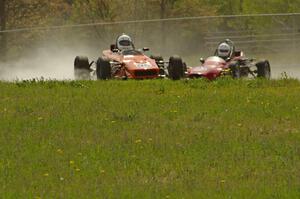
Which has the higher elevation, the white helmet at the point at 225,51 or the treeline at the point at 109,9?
the treeline at the point at 109,9

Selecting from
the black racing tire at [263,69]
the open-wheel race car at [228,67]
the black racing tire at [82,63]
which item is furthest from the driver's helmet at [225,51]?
the black racing tire at [82,63]

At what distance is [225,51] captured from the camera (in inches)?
1043

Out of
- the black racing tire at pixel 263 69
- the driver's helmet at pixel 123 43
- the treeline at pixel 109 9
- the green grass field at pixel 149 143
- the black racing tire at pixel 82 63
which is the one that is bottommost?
the green grass field at pixel 149 143

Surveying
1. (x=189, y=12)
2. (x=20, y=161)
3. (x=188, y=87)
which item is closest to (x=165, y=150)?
(x=20, y=161)

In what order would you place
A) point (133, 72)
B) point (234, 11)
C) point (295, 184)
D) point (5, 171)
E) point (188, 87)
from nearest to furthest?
point (295, 184)
point (5, 171)
point (188, 87)
point (133, 72)
point (234, 11)

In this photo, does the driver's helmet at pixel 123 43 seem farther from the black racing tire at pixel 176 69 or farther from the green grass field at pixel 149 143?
the green grass field at pixel 149 143

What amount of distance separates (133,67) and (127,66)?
198mm

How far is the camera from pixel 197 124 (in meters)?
13.4

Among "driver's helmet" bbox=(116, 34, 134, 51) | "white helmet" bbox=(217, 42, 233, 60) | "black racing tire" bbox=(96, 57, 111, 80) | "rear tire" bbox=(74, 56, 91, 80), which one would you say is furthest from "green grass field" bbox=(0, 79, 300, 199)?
"driver's helmet" bbox=(116, 34, 134, 51)

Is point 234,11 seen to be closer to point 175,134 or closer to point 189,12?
point 189,12

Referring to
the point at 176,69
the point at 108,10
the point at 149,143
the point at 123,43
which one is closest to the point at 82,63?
the point at 123,43

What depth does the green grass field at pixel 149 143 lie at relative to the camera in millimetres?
9477

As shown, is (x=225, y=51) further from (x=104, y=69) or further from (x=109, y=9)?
(x=109, y=9)

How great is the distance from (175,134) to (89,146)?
1.51 m
